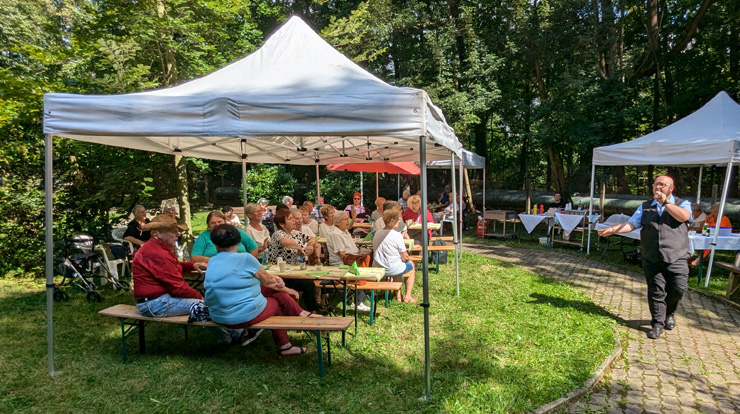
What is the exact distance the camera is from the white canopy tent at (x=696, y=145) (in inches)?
280

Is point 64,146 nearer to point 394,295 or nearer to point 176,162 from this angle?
point 176,162

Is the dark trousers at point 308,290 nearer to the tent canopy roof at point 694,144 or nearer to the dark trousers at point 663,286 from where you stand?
the dark trousers at point 663,286

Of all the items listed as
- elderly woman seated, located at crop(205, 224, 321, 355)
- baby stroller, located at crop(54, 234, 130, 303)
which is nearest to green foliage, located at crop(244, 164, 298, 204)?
baby stroller, located at crop(54, 234, 130, 303)

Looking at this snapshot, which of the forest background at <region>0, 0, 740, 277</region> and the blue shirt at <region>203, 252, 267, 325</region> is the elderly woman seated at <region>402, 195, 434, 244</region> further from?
the forest background at <region>0, 0, 740, 277</region>

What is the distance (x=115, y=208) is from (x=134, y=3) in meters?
4.23

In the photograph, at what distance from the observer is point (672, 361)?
431cm

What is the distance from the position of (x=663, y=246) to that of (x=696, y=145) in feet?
13.5

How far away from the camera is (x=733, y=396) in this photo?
364 centimetres

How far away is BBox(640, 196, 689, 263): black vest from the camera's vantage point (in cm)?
479

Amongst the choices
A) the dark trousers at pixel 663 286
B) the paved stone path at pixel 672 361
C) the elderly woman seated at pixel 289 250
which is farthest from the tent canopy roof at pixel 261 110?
the dark trousers at pixel 663 286

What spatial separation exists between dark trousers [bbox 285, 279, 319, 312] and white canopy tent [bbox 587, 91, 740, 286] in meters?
6.54

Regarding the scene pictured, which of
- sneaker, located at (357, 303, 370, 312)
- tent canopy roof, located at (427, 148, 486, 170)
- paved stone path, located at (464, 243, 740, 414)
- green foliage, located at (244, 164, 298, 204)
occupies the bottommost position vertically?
paved stone path, located at (464, 243, 740, 414)

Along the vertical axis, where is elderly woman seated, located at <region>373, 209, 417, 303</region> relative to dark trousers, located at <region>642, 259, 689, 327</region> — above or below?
above

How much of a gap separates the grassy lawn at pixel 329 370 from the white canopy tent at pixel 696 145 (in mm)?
3781
